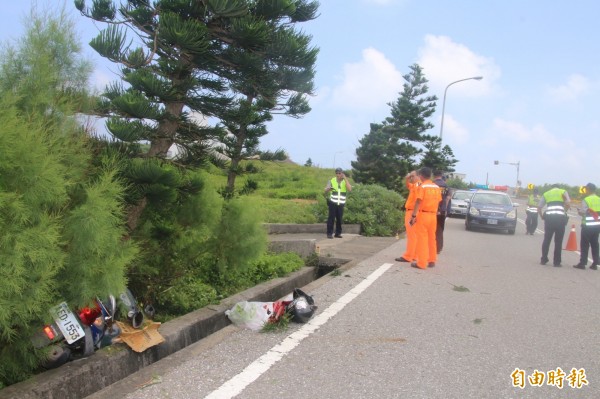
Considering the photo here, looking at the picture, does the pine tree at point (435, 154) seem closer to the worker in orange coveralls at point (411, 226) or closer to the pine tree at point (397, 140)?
the pine tree at point (397, 140)

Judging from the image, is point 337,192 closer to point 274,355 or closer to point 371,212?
point 371,212

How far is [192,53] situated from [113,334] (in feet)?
8.54

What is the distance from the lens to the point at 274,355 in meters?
4.22

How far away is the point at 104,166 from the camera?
4.15 m

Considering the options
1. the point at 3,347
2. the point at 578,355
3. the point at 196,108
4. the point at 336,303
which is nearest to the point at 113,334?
the point at 3,347

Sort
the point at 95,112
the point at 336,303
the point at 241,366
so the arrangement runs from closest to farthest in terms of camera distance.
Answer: the point at 241,366 < the point at 95,112 < the point at 336,303

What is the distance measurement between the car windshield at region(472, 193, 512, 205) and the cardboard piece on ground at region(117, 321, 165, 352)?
17496 millimetres

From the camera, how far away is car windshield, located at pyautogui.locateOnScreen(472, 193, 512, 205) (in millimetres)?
19814

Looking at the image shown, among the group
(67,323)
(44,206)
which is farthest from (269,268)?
(44,206)

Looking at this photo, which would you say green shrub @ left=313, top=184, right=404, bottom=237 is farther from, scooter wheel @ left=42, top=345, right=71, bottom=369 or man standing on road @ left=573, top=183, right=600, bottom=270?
scooter wheel @ left=42, top=345, right=71, bottom=369

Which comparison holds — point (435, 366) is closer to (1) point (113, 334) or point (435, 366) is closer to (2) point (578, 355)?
(2) point (578, 355)

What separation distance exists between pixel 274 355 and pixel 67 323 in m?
1.59

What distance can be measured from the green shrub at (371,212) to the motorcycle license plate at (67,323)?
459 inches

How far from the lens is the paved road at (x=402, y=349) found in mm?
3633
